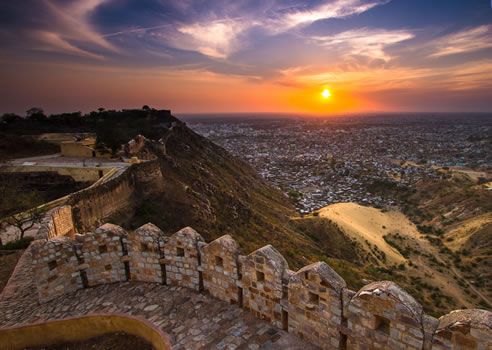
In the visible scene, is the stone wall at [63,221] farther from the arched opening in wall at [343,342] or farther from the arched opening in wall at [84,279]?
the arched opening in wall at [343,342]

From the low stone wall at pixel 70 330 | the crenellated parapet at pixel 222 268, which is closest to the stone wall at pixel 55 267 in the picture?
the low stone wall at pixel 70 330

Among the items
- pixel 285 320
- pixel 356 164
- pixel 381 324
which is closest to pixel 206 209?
pixel 285 320

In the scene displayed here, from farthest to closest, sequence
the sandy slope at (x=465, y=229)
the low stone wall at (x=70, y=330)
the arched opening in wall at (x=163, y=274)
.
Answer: the sandy slope at (x=465, y=229), the arched opening in wall at (x=163, y=274), the low stone wall at (x=70, y=330)

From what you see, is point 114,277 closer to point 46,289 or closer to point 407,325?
point 46,289

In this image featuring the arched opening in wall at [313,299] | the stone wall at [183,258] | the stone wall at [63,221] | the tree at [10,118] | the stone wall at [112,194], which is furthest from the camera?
the tree at [10,118]

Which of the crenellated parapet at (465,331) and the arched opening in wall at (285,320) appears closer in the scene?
the crenellated parapet at (465,331)

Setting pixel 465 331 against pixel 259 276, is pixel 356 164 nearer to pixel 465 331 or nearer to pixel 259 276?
pixel 259 276

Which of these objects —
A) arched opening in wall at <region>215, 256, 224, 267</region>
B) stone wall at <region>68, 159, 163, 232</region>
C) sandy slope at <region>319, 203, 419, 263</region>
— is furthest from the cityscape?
arched opening in wall at <region>215, 256, 224, 267</region>

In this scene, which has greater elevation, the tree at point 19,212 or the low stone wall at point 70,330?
the tree at point 19,212
